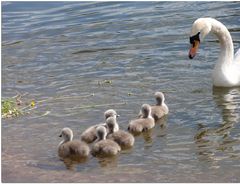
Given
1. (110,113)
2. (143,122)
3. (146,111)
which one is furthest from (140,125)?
(110,113)

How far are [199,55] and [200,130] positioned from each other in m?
4.29

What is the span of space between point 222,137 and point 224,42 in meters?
3.53

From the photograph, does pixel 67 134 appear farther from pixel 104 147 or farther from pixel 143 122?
pixel 143 122

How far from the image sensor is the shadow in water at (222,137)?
9414 millimetres

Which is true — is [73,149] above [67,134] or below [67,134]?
below

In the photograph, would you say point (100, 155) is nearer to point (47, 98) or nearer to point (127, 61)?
point (47, 98)

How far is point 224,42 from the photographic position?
13195 mm

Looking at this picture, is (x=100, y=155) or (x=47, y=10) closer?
(x=100, y=155)

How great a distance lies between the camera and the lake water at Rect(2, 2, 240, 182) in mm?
9211

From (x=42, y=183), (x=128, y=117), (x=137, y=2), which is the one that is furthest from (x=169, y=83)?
(x=137, y=2)

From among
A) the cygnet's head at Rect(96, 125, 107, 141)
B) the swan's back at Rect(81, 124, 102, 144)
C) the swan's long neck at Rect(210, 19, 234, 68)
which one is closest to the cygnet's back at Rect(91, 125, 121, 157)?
the cygnet's head at Rect(96, 125, 107, 141)

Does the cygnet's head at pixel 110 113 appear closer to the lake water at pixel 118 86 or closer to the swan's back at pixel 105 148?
the lake water at pixel 118 86

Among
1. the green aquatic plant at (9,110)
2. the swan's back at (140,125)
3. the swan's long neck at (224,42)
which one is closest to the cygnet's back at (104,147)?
the swan's back at (140,125)

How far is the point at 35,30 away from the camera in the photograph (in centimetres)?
1748
